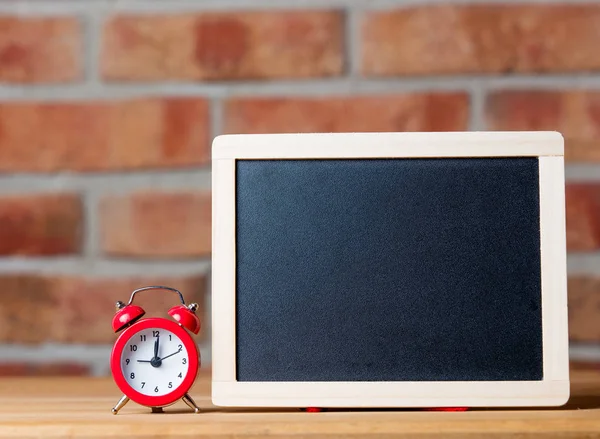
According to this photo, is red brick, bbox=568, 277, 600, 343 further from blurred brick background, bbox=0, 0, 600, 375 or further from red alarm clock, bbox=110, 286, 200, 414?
red alarm clock, bbox=110, 286, 200, 414

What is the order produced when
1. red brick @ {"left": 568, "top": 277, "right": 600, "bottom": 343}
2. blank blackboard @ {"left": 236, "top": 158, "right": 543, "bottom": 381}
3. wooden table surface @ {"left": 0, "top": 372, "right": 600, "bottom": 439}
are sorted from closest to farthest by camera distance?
1. wooden table surface @ {"left": 0, "top": 372, "right": 600, "bottom": 439}
2. blank blackboard @ {"left": 236, "top": 158, "right": 543, "bottom": 381}
3. red brick @ {"left": 568, "top": 277, "right": 600, "bottom": 343}

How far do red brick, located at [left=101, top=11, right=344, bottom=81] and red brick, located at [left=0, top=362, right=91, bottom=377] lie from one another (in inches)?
15.8

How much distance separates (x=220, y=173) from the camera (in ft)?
2.31

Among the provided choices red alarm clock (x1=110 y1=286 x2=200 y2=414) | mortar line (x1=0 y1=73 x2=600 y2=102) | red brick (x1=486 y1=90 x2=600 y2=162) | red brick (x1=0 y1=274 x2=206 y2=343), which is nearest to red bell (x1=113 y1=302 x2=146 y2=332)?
red alarm clock (x1=110 y1=286 x2=200 y2=414)

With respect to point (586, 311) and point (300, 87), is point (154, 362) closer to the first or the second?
point (300, 87)

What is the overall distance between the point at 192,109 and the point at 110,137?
12 centimetres

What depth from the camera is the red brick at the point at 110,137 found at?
0.98 meters

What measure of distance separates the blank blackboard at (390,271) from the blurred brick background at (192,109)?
0.95ft

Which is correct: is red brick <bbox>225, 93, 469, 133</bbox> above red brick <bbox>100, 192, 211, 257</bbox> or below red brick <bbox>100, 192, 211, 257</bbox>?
above

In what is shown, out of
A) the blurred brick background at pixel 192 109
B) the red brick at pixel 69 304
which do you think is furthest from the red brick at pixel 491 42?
the red brick at pixel 69 304

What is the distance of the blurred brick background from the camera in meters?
0.97

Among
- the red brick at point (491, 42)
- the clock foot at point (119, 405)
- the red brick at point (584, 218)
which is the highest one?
the red brick at point (491, 42)

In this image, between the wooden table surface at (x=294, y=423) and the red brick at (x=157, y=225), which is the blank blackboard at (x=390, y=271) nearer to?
the wooden table surface at (x=294, y=423)

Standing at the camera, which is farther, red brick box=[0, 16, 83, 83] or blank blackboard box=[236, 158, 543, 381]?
red brick box=[0, 16, 83, 83]
